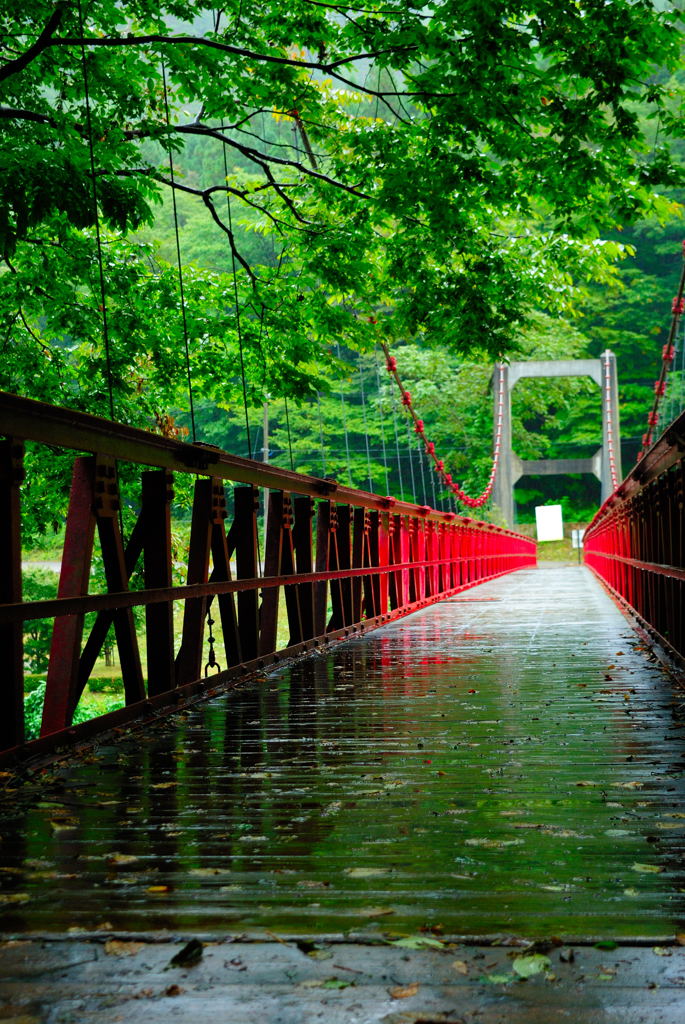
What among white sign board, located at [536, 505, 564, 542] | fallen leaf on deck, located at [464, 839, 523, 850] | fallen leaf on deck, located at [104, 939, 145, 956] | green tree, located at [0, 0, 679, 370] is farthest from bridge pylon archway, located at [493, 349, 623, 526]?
fallen leaf on deck, located at [104, 939, 145, 956]

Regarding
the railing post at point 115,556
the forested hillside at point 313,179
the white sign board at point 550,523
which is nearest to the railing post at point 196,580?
the railing post at point 115,556

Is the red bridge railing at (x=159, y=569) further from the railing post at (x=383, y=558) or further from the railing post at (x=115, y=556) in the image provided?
the railing post at (x=383, y=558)

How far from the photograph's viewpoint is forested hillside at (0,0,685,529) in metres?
7.97

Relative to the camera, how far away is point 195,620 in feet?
16.3

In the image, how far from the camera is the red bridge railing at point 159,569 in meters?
A: 3.28

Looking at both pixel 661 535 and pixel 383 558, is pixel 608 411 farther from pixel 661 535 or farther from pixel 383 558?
pixel 661 535

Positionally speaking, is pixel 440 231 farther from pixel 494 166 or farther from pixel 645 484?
pixel 645 484

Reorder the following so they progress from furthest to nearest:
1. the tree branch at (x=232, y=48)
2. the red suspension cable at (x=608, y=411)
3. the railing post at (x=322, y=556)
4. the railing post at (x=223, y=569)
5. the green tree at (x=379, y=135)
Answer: the red suspension cable at (x=608, y=411)
the tree branch at (x=232, y=48)
the green tree at (x=379, y=135)
the railing post at (x=322, y=556)
the railing post at (x=223, y=569)

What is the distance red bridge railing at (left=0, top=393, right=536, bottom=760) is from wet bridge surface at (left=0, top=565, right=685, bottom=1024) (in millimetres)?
287

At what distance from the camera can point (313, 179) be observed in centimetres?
1183

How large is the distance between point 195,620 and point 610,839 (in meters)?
2.78

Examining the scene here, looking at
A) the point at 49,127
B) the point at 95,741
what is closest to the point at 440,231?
the point at 49,127

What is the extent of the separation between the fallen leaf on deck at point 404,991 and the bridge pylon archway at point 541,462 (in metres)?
34.4

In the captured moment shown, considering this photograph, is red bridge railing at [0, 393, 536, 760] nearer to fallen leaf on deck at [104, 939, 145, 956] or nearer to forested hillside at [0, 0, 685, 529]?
forested hillside at [0, 0, 685, 529]
